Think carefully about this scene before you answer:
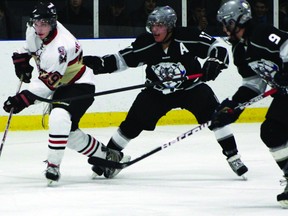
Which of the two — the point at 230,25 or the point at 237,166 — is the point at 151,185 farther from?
the point at 230,25

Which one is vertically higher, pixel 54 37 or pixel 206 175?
pixel 54 37

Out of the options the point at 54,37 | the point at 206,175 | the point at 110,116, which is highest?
the point at 54,37

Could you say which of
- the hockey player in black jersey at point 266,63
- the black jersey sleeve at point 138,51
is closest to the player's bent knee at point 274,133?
the hockey player in black jersey at point 266,63

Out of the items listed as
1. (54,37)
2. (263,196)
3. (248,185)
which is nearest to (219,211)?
(263,196)

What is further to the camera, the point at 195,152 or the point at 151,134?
the point at 151,134

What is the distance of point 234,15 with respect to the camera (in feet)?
15.5

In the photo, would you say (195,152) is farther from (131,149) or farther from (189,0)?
(189,0)

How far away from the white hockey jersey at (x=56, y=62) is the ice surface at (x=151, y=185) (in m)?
0.56

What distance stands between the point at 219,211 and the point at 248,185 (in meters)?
0.78

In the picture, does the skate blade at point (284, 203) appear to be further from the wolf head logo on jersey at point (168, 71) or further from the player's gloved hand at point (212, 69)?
the wolf head logo on jersey at point (168, 71)

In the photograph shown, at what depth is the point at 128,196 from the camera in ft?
16.6

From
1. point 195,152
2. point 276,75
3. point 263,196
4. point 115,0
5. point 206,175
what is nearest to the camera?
point 276,75

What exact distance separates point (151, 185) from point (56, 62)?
0.86m

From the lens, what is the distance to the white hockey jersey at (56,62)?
5.43 m
